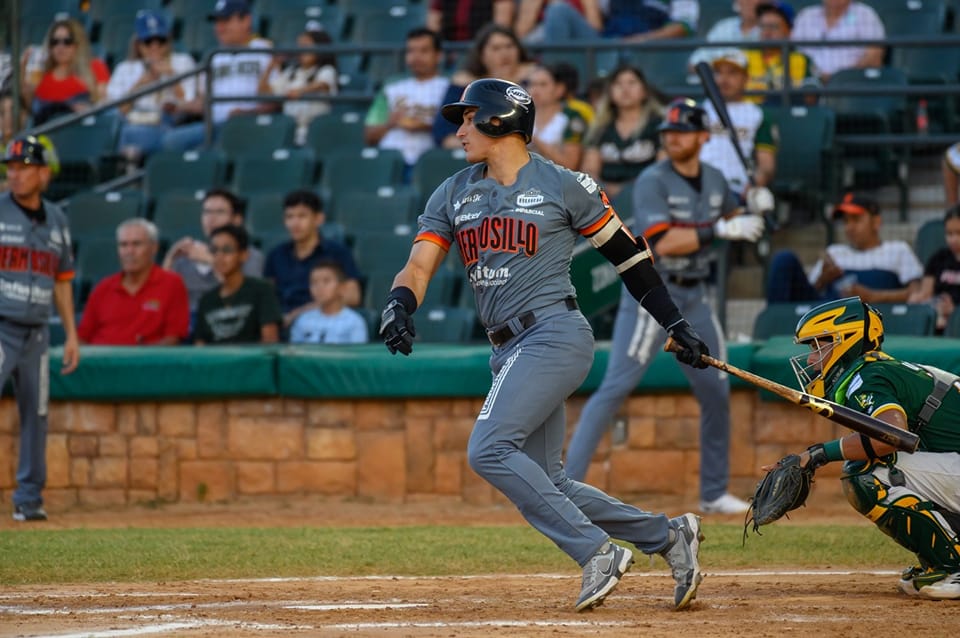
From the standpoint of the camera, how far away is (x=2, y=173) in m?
12.7

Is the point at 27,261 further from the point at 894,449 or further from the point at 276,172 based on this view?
the point at 894,449

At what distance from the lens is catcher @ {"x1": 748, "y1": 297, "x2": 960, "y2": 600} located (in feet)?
18.8

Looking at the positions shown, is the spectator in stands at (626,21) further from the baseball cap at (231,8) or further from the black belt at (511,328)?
the black belt at (511,328)

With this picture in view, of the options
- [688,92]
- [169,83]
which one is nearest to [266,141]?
[169,83]

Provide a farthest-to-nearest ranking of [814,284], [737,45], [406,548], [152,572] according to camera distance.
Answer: [737,45] → [814,284] → [406,548] → [152,572]

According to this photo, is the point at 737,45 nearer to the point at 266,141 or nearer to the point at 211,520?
the point at 266,141

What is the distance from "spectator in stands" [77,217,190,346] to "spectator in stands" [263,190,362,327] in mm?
730

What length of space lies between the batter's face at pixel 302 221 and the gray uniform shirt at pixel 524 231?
541cm

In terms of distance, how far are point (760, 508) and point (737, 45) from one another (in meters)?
6.47

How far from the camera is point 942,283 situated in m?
10.2

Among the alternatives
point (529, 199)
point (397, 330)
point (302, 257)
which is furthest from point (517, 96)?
point (302, 257)

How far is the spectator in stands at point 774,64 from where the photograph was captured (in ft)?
40.3

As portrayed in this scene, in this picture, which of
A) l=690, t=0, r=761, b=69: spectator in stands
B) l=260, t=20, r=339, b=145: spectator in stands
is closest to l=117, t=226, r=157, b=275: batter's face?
l=260, t=20, r=339, b=145: spectator in stands

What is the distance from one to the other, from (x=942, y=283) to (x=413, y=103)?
4.68m
